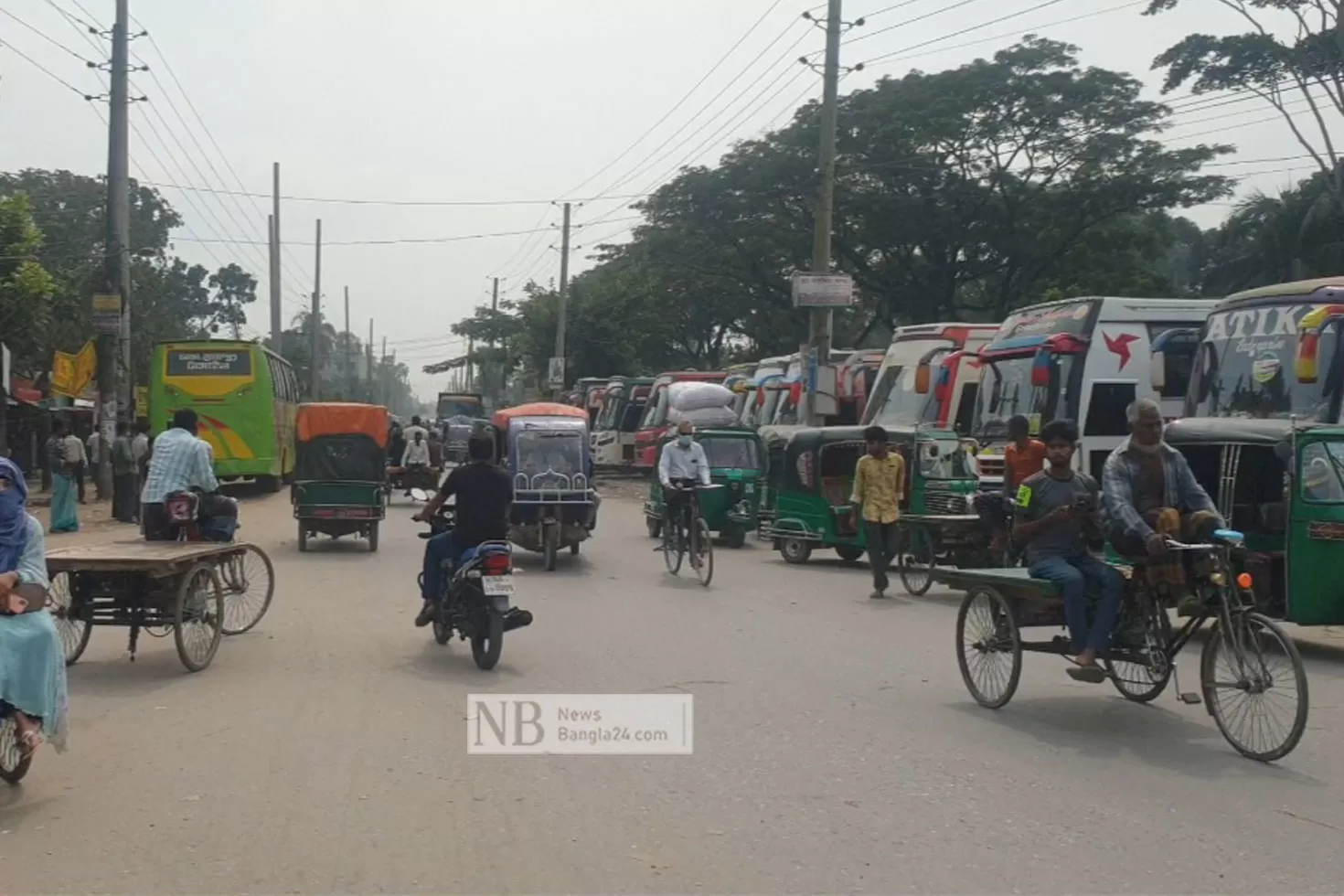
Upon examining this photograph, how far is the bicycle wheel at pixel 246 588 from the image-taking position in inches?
424

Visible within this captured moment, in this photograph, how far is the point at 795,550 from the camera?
707 inches

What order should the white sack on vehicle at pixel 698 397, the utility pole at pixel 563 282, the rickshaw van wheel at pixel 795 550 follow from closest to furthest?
the rickshaw van wheel at pixel 795 550
the white sack on vehicle at pixel 698 397
the utility pole at pixel 563 282

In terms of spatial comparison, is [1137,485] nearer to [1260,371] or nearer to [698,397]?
[1260,371]

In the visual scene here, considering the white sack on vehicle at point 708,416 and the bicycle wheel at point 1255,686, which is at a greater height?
the white sack on vehicle at point 708,416

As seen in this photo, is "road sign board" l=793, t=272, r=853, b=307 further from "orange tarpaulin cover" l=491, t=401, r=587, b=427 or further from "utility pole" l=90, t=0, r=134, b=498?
"utility pole" l=90, t=0, r=134, b=498

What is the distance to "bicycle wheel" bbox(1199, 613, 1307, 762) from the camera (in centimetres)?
668

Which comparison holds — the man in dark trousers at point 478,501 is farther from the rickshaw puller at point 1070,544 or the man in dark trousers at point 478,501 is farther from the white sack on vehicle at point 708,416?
the white sack on vehicle at point 708,416

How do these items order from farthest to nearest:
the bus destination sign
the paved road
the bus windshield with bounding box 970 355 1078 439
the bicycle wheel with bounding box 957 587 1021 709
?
the bus destination sign → the bus windshield with bounding box 970 355 1078 439 → the bicycle wheel with bounding box 957 587 1021 709 → the paved road

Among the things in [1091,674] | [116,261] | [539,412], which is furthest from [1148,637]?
[116,261]

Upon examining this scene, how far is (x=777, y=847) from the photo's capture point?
5.46 m

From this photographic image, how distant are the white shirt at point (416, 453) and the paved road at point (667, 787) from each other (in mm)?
14488

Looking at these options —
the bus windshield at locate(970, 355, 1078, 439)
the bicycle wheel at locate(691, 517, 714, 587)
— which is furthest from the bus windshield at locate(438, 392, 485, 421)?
the bicycle wheel at locate(691, 517, 714, 587)

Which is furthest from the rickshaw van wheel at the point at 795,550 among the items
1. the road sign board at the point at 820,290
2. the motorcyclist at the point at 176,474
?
the motorcyclist at the point at 176,474

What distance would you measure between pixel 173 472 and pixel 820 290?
47.7ft
